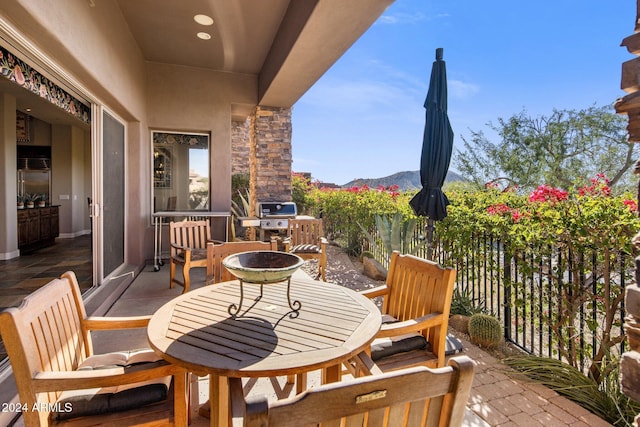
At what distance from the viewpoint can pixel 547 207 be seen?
99.8 inches

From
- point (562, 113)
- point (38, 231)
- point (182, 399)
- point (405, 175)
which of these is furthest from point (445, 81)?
point (405, 175)

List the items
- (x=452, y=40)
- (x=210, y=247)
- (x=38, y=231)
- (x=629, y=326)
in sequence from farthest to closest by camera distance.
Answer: (x=452, y=40)
(x=38, y=231)
(x=210, y=247)
(x=629, y=326)

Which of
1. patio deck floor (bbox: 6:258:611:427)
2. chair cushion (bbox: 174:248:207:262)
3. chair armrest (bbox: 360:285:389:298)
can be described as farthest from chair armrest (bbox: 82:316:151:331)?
chair cushion (bbox: 174:248:207:262)

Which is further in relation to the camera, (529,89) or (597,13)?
(529,89)

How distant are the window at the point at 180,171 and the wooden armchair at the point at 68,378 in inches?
183

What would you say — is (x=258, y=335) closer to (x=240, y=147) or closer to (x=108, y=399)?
(x=108, y=399)

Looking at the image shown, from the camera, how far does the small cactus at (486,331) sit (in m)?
2.77

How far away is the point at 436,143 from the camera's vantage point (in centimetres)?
368

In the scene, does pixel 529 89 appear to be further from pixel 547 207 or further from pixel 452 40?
pixel 547 207

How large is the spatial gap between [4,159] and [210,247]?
17.5 feet

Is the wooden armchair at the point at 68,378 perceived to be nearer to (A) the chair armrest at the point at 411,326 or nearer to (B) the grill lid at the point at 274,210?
(A) the chair armrest at the point at 411,326

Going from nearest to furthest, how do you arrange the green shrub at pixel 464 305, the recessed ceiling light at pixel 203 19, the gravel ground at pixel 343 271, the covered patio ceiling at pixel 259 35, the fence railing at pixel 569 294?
the fence railing at pixel 569 294
the covered patio ceiling at pixel 259 35
the green shrub at pixel 464 305
the recessed ceiling light at pixel 203 19
the gravel ground at pixel 343 271

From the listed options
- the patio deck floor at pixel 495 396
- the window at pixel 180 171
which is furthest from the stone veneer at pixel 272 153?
the patio deck floor at pixel 495 396

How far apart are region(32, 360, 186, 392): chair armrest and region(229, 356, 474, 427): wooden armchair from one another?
0.64 m
